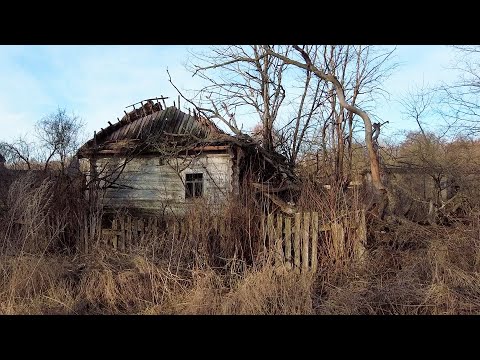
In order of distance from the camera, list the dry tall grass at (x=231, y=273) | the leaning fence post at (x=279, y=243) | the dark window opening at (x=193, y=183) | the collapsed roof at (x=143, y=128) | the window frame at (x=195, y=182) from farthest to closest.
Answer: the window frame at (x=195, y=182) → the dark window opening at (x=193, y=183) → the collapsed roof at (x=143, y=128) → the leaning fence post at (x=279, y=243) → the dry tall grass at (x=231, y=273)

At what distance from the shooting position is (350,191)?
7.00 metres

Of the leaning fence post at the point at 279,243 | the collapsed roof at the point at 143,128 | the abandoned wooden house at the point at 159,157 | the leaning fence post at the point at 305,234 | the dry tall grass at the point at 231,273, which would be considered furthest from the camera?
the collapsed roof at the point at 143,128

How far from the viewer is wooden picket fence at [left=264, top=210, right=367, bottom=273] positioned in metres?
6.17

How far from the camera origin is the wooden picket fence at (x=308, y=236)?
6.17 m

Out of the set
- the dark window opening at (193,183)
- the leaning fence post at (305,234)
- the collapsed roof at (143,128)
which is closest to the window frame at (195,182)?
the dark window opening at (193,183)

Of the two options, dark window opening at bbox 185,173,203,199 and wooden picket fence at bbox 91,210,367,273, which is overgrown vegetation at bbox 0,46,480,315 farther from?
dark window opening at bbox 185,173,203,199

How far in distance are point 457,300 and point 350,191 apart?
265 cm

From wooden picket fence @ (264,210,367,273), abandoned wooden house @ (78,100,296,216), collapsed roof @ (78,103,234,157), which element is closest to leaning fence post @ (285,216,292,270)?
wooden picket fence @ (264,210,367,273)

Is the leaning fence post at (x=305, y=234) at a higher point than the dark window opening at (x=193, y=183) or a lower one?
lower

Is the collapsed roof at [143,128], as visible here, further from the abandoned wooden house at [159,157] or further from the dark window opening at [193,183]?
the dark window opening at [193,183]

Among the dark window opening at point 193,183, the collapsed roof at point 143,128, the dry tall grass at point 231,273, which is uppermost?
the collapsed roof at point 143,128

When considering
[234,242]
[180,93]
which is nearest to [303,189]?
[234,242]

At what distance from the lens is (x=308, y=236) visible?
20.7 ft
